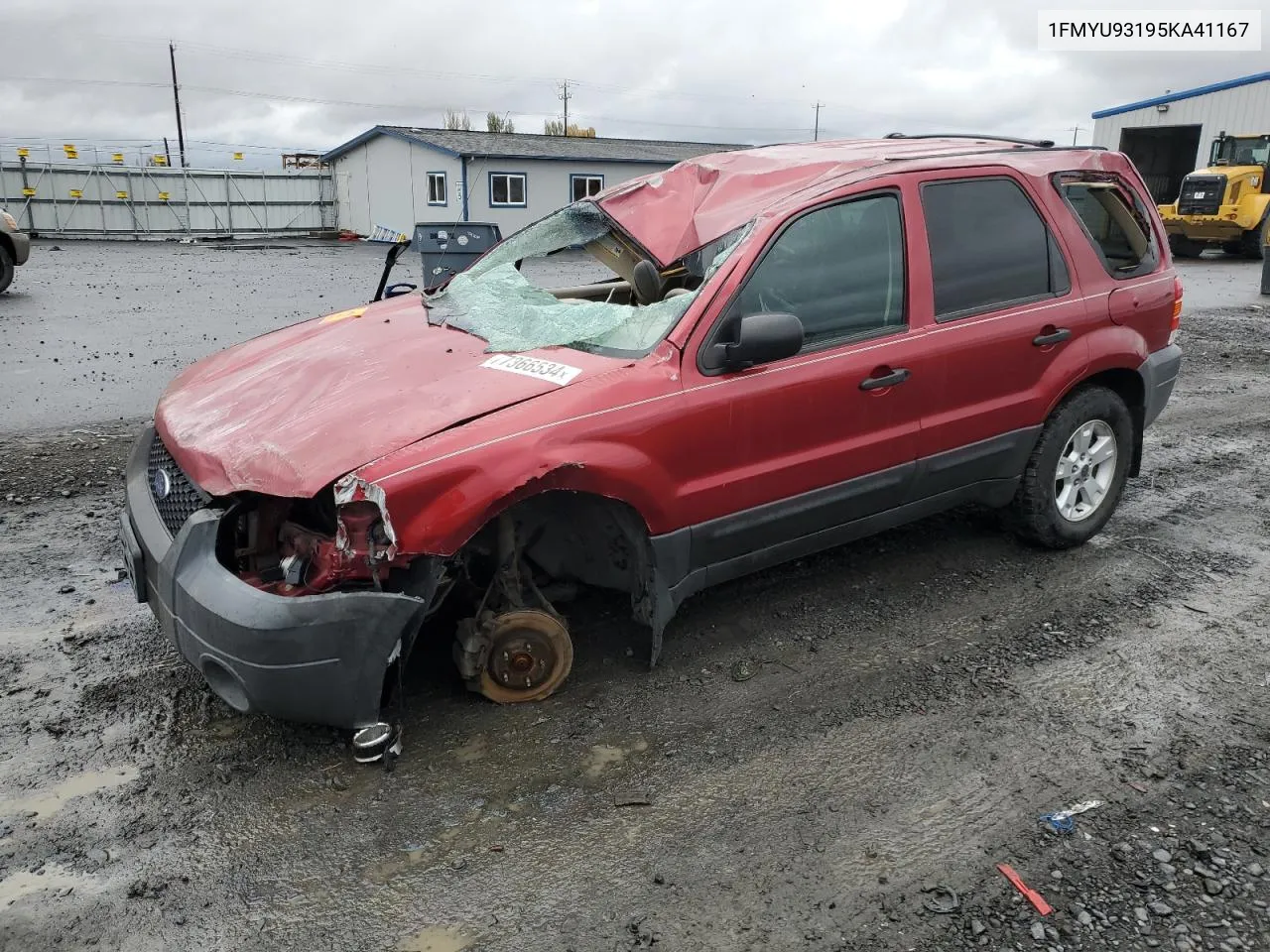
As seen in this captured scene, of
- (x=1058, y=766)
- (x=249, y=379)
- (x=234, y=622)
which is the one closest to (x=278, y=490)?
(x=234, y=622)

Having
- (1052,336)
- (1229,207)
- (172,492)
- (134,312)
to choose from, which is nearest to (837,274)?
(1052,336)

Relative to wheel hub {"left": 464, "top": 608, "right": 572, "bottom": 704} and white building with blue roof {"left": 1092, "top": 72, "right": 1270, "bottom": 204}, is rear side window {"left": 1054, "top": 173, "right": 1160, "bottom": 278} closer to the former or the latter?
wheel hub {"left": 464, "top": 608, "right": 572, "bottom": 704}

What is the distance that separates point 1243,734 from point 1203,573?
149cm

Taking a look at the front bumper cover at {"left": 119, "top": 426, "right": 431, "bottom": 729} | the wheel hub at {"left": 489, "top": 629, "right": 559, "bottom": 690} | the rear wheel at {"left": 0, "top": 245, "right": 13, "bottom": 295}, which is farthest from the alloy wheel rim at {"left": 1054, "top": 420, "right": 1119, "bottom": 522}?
the rear wheel at {"left": 0, "top": 245, "right": 13, "bottom": 295}

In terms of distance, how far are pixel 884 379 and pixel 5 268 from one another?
562 inches

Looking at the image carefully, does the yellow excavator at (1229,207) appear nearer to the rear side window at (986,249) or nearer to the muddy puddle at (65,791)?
the rear side window at (986,249)

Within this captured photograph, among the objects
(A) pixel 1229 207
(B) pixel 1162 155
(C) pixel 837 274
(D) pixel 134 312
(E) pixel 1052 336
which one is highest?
(B) pixel 1162 155

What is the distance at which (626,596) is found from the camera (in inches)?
170

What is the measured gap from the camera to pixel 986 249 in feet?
13.9

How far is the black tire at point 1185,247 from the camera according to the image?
2364 centimetres

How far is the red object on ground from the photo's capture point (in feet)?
8.46

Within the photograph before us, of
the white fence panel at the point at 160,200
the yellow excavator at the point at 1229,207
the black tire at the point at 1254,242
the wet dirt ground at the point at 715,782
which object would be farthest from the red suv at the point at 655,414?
the white fence panel at the point at 160,200

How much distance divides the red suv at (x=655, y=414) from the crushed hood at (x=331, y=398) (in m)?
0.01

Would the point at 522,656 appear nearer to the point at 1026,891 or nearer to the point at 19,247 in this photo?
the point at 1026,891
